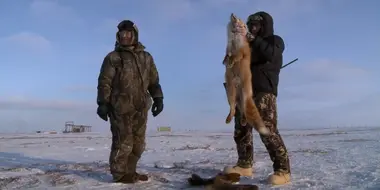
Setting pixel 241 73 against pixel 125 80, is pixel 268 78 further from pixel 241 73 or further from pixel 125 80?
pixel 125 80

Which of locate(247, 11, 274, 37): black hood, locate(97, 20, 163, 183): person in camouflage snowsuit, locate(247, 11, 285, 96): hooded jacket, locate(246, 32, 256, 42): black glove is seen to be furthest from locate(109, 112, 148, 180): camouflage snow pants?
locate(247, 11, 274, 37): black hood

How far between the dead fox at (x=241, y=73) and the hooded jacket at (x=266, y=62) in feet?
0.40

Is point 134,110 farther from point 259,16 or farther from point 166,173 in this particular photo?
point 259,16

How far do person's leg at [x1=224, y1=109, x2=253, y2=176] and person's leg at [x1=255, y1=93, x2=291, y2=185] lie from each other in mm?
427

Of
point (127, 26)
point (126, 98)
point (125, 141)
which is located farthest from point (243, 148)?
point (127, 26)

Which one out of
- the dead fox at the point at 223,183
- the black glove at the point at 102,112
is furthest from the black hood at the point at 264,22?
the black glove at the point at 102,112

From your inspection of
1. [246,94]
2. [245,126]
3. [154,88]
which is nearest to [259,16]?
[246,94]

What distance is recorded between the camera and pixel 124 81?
496 centimetres

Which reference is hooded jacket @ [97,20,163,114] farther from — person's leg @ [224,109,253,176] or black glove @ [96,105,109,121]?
person's leg @ [224,109,253,176]

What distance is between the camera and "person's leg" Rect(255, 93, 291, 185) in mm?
4293

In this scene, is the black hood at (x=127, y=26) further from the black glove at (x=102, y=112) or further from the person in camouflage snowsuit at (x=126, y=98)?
the black glove at (x=102, y=112)

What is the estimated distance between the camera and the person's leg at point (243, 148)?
4840 mm

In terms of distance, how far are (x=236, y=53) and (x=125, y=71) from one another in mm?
1515

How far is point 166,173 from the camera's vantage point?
5348mm
